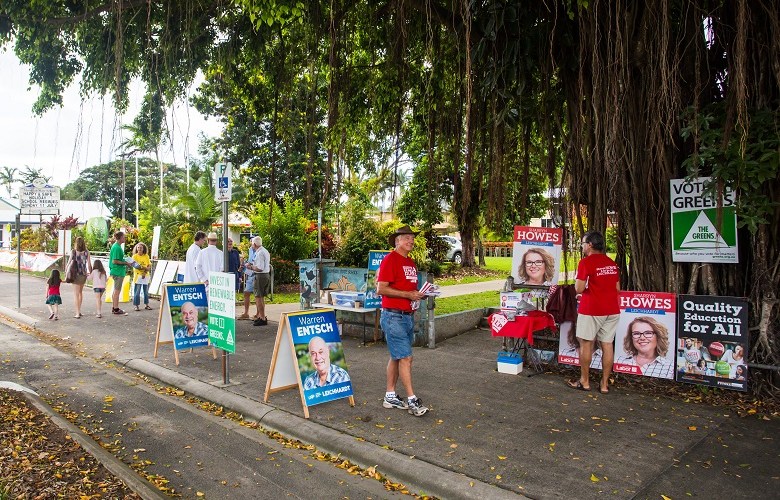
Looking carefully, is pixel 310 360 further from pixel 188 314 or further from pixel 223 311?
pixel 188 314

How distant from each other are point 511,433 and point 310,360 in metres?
2.23

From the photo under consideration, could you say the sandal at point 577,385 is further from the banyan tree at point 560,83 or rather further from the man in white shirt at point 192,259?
the man in white shirt at point 192,259

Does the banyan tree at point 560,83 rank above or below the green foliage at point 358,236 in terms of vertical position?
above

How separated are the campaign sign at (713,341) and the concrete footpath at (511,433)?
0.53 m

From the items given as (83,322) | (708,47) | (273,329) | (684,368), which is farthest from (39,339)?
(708,47)

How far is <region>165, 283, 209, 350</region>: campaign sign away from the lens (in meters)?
8.39

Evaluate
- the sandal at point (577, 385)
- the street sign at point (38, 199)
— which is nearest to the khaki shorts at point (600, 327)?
the sandal at point (577, 385)

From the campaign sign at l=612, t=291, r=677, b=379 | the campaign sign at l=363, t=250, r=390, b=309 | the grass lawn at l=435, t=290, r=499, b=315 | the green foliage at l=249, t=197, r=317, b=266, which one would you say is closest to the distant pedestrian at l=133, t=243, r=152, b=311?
the green foliage at l=249, t=197, r=317, b=266

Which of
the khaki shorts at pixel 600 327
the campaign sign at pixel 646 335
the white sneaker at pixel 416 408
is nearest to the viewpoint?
the white sneaker at pixel 416 408

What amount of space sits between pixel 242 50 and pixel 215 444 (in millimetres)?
6813

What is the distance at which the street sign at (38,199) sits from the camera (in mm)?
14984

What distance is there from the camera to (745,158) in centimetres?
576

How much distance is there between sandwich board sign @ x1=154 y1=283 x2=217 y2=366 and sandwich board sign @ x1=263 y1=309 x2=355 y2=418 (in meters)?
2.68

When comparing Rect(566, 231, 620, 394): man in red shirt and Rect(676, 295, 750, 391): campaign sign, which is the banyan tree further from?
Rect(566, 231, 620, 394): man in red shirt
